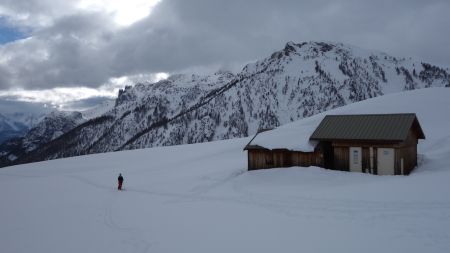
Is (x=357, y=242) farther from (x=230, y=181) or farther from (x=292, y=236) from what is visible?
(x=230, y=181)

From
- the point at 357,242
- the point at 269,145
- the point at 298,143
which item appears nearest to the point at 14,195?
the point at 269,145

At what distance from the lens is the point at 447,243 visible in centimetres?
1452

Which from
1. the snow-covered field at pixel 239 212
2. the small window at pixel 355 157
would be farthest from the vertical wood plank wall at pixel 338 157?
the snow-covered field at pixel 239 212

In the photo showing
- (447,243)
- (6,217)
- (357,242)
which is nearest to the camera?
(447,243)

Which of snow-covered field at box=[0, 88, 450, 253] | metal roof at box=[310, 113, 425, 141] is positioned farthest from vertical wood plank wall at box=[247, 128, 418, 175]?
snow-covered field at box=[0, 88, 450, 253]

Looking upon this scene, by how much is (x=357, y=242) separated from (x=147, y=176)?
2966 cm

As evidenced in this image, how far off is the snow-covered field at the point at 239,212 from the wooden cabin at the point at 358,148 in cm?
155

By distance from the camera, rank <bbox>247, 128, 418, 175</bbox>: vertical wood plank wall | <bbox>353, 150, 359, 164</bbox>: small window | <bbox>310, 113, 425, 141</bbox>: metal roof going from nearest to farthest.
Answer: <bbox>310, 113, 425, 141</bbox>: metal roof → <bbox>247, 128, 418, 175</bbox>: vertical wood plank wall → <bbox>353, 150, 359, 164</bbox>: small window

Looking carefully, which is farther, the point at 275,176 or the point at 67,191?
the point at 67,191

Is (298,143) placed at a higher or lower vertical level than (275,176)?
higher

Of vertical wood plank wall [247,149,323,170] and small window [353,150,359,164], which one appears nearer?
small window [353,150,359,164]

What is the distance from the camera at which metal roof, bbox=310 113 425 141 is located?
101 ft

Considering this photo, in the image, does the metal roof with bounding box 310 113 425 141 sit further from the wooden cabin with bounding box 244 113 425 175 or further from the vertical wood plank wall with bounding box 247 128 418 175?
the vertical wood plank wall with bounding box 247 128 418 175

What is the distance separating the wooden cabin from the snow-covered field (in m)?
1.55
